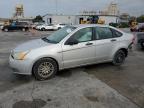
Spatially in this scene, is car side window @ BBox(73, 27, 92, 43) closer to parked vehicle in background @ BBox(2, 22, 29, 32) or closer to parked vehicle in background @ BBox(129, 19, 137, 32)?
parked vehicle in background @ BBox(129, 19, 137, 32)

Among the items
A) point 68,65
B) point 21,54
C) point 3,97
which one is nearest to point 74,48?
point 68,65

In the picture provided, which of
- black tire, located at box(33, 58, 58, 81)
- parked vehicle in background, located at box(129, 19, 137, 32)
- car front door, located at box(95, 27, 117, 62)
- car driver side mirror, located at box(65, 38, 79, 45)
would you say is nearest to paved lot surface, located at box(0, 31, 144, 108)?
black tire, located at box(33, 58, 58, 81)

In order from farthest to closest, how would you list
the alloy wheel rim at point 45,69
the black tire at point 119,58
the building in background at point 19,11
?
the building in background at point 19,11
the black tire at point 119,58
the alloy wheel rim at point 45,69

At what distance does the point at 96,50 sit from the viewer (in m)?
7.00

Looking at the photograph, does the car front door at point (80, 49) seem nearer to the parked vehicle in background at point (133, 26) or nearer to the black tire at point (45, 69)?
the black tire at point (45, 69)

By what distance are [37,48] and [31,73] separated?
71 cm

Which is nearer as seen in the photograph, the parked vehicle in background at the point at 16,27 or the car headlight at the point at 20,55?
the car headlight at the point at 20,55

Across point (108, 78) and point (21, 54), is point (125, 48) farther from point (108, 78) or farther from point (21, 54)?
point (21, 54)

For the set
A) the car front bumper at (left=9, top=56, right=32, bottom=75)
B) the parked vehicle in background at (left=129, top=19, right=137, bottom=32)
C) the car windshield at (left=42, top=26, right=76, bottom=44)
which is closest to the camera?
the car front bumper at (left=9, top=56, right=32, bottom=75)

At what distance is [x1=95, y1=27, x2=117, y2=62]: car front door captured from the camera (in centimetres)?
708

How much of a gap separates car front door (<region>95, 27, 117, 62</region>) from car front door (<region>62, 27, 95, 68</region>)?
0.22 meters

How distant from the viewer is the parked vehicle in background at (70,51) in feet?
19.7

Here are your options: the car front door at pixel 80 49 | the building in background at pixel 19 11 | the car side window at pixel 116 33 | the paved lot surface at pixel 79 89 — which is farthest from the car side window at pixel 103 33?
the building in background at pixel 19 11

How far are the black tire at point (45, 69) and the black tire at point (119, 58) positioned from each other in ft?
7.81
